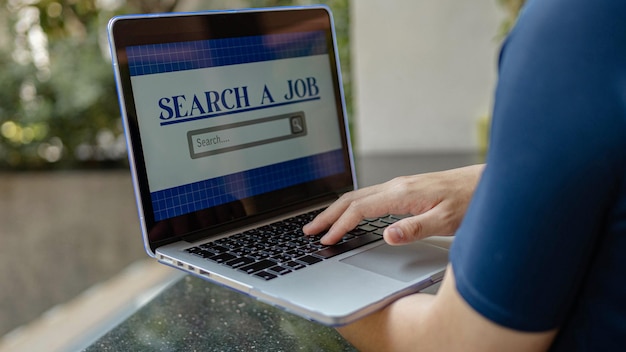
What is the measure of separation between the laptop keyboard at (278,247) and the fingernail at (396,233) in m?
0.09

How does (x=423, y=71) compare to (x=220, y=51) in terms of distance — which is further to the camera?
(x=423, y=71)

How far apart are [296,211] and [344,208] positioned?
15 cm

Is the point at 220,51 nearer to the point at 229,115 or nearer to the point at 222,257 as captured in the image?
the point at 229,115

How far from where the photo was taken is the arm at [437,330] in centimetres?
53

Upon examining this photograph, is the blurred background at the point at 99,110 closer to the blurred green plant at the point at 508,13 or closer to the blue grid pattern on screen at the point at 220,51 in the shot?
the blurred green plant at the point at 508,13

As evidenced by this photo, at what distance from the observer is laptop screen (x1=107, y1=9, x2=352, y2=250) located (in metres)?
0.88

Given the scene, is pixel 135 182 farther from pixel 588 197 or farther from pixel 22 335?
pixel 22 335

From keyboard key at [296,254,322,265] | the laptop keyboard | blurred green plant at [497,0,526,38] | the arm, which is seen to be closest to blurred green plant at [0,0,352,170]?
blurred green plant at [497,0,526,38]

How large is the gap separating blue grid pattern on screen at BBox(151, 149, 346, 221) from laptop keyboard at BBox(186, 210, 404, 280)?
6cm

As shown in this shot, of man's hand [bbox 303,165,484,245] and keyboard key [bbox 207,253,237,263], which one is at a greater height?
man's hand [bbox 303,165,484,245]

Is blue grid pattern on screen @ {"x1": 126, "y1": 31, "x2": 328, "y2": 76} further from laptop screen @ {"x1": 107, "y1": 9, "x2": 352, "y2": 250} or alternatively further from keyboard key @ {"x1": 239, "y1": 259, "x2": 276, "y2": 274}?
keyboard key @ {"x1": 239, "y1": 259, "x2": 276, "y2": 274}

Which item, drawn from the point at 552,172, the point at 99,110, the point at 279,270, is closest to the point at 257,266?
the point at 279,270

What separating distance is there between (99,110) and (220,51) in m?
4.37

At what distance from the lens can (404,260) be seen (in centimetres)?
80
